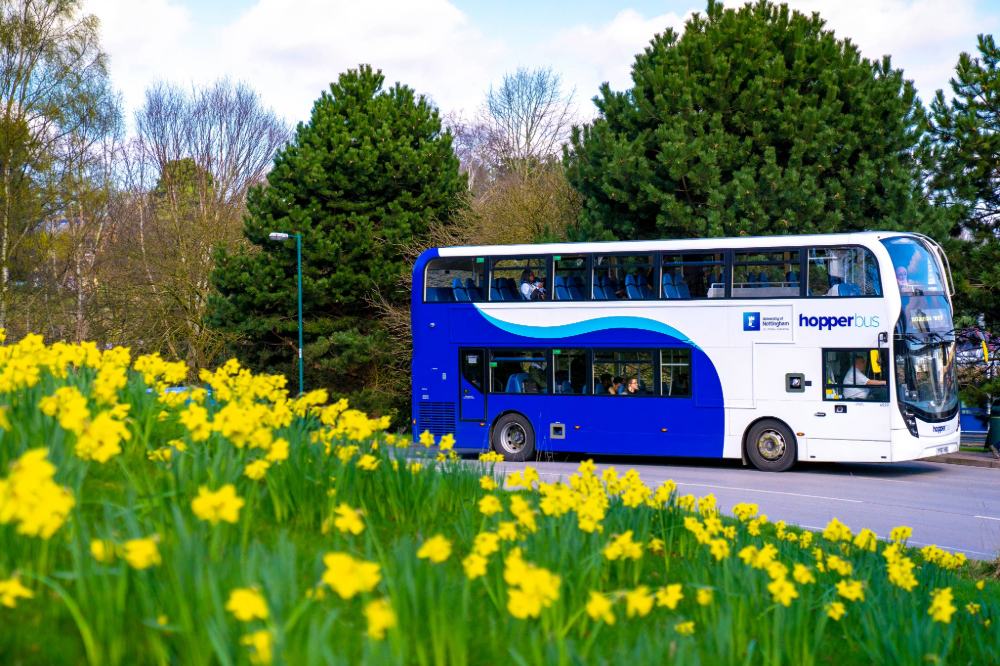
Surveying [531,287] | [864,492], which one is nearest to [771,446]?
[864,492]

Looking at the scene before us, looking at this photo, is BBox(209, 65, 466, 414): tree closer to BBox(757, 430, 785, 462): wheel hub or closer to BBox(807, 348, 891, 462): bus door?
BBox(757, 430, 785, 462): wheel hub

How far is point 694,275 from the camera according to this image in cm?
1758

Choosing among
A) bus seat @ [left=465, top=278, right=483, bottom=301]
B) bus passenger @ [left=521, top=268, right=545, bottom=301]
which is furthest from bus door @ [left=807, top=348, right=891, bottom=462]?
bus seat @ [left=465, top=278, right=483, bottom=301]

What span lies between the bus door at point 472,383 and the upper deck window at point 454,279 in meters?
1.13

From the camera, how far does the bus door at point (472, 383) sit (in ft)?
63.7

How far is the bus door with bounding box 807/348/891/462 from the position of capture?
1627 cm

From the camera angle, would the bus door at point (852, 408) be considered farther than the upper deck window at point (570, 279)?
No

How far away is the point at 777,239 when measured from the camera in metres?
16.8

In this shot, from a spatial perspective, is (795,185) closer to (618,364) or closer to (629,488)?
(618,364)

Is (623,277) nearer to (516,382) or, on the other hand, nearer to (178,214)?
(516,382)

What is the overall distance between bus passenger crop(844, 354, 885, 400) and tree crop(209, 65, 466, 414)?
18189 millimetres

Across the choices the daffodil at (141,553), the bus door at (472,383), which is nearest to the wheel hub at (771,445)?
the bus door at (472,383)

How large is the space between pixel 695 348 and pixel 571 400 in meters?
2.75

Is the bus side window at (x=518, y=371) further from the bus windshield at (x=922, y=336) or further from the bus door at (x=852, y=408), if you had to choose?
the bus windshield at (x=922, y=336)
